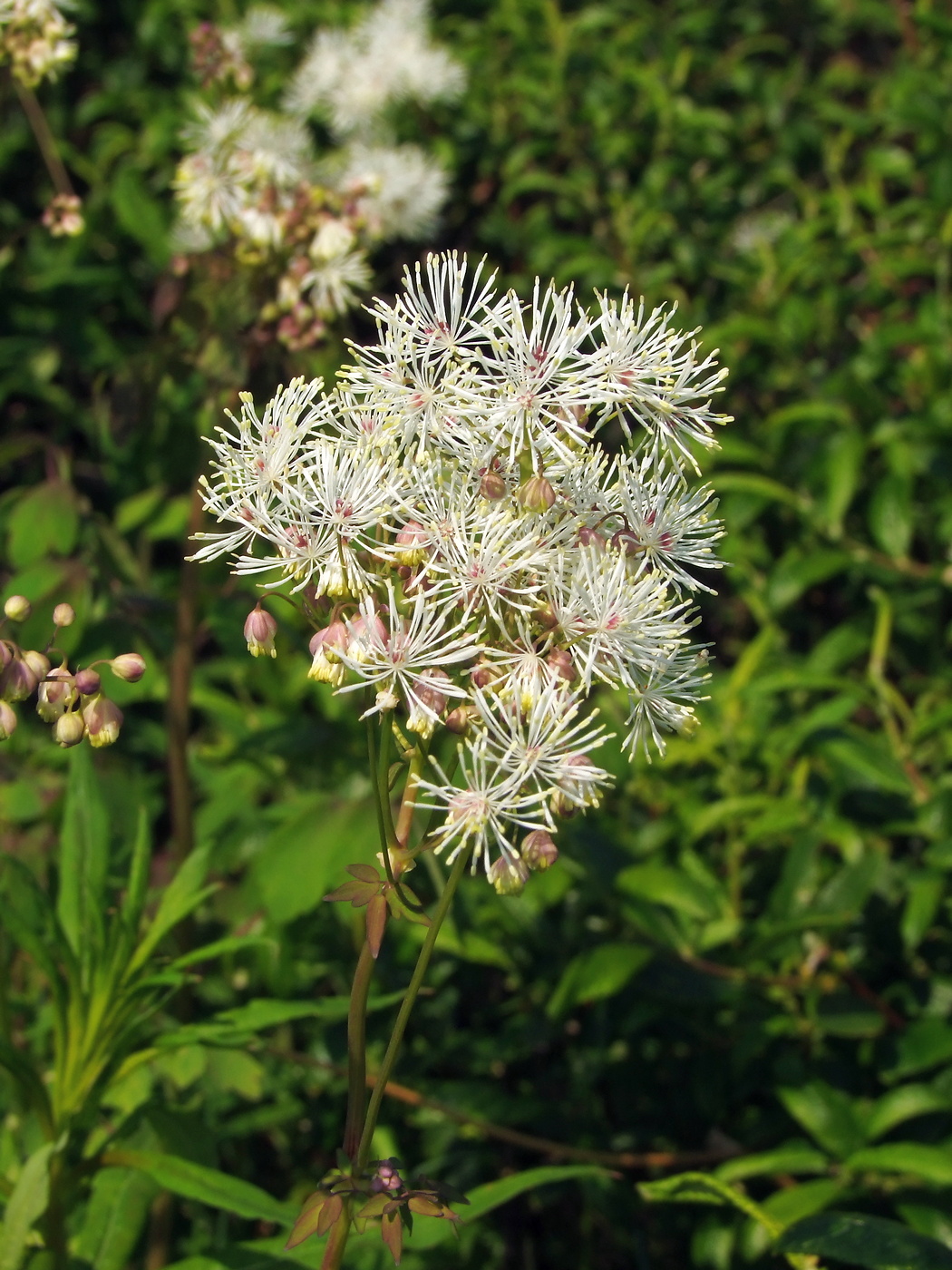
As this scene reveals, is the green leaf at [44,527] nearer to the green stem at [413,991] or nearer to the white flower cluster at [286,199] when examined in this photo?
the white flower cluster at [286,199]

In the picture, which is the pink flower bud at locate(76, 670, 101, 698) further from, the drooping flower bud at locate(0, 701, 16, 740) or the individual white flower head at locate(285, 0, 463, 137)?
the individual white flower head at locate(285, 0, 463, 137)

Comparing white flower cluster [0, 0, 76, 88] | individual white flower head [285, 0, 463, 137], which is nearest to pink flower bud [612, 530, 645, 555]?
white flower cluster [0, 0, 76, 88]

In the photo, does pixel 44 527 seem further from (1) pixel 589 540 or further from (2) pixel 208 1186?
(1) pixel 589 540

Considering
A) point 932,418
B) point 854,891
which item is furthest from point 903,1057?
point 932,418

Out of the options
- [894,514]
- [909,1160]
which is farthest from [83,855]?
[894,514]

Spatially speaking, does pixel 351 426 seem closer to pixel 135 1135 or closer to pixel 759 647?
pixel 135 1135
